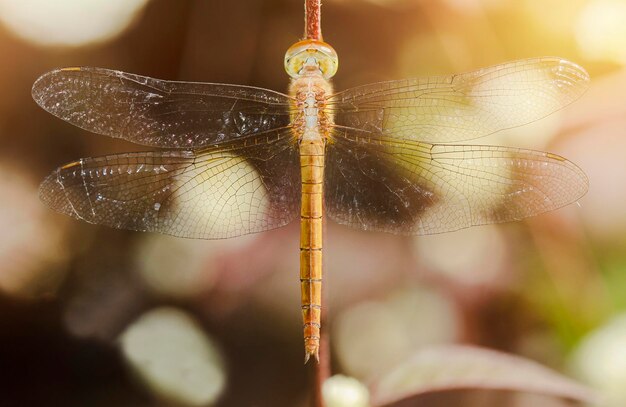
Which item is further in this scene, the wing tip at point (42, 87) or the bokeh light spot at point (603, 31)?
the bokeh light spot at point (603, 31)

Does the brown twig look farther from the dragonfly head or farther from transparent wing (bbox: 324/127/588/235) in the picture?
the dragonfly head

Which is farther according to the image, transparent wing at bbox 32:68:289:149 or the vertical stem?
the vertical stem

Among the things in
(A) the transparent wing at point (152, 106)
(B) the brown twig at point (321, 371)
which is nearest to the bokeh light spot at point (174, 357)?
(B) the brown twig at point (321, 371)

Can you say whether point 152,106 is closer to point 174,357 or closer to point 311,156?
point 311,156

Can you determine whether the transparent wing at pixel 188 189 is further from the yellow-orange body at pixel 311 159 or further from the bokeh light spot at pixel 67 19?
the bokeh light spot at pixel 67 19

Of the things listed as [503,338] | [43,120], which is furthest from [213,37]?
[503,338]

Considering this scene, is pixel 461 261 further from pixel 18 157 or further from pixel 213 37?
pixel 18 157

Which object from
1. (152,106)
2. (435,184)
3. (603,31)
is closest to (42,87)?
(152,106)

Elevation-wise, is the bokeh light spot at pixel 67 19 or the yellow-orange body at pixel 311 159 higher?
the bokeh light spot at pixel 67 19

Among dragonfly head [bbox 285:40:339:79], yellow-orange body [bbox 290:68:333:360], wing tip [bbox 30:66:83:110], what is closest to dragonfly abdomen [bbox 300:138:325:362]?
yellow-orange body [bbox 290:68:333:360]
